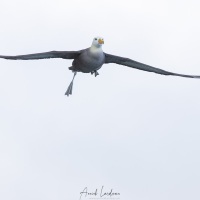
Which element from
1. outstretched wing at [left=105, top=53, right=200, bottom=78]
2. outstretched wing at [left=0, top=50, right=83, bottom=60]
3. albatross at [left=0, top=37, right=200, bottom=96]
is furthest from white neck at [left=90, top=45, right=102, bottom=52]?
outstretched wing at [left=105, top=53, right=200, bottom=78]

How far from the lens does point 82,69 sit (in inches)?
1604

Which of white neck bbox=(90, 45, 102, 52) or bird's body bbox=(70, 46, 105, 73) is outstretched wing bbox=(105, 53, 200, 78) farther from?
white neck bbox=(90, 45, 102, 52)

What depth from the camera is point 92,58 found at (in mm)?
39594

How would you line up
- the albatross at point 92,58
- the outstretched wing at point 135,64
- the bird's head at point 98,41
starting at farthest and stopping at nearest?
the outstretched wing at point 135,64 → the albatross at point 92,58 → the bird's head at point 98,41

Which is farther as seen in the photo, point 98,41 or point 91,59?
point 91,59

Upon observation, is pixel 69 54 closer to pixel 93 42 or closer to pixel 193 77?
pixel 93 42

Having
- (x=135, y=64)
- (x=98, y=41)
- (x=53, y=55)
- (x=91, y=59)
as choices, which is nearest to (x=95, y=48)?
(x=98, y=41)

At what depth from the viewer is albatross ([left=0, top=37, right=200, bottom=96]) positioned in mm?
39594

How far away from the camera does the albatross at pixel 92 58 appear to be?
130 ft

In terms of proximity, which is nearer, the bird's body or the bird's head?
the bird's head

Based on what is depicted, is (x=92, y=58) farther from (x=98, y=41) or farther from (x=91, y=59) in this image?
(x=98, y=41)


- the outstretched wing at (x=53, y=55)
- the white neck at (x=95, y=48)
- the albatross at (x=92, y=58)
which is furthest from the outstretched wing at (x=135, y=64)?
the white neck at (x=95, y=48)

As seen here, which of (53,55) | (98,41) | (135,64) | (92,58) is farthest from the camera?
(135,64)

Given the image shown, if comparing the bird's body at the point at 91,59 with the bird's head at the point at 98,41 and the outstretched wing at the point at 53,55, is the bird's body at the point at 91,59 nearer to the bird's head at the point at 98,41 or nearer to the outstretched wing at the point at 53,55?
the bird's head at the point at 98,41
